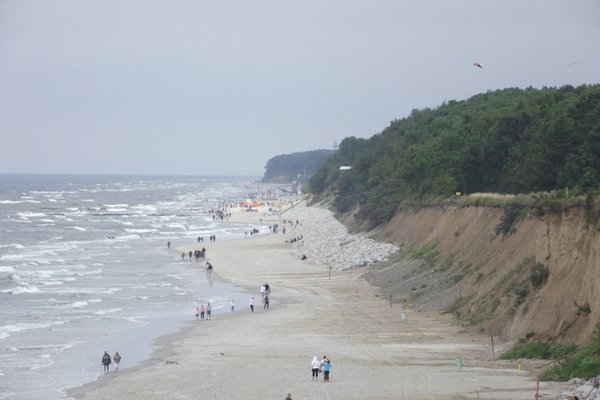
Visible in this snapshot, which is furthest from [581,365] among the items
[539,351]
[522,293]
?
[522,293]

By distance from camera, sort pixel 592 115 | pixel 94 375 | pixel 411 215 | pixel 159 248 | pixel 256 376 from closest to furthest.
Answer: pixel 256 376
pixel 94 375
pixel 592 115
pixel 411 215
pixel 159 248

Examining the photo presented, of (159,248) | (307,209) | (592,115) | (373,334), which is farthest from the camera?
(307,209)

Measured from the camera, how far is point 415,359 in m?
30.8

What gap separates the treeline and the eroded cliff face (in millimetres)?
2846

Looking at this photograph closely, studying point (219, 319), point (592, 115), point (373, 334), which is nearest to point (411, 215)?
point (592, 115)

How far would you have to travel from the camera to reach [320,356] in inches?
1271

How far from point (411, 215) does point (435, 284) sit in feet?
72.8

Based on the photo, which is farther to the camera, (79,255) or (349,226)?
(349,226)

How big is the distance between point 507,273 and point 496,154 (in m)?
22.3

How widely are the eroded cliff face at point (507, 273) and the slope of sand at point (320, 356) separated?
4.49 ft

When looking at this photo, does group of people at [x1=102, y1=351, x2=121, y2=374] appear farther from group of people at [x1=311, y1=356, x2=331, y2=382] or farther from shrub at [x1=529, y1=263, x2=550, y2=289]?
shrub at [x1=529, y1=263, x2=550, y2=289]

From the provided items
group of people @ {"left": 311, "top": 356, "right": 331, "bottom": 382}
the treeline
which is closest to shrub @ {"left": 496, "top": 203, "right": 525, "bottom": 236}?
the treeline

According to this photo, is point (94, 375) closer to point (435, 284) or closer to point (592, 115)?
point (435, 284)

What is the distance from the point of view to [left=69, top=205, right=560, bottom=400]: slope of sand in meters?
26.6
